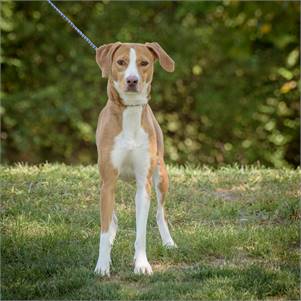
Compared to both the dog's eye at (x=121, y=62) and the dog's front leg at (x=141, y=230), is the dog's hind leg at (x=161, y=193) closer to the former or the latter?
the dog's front leg at (x=141, y=230)

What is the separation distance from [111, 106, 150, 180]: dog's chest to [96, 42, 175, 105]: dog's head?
104 mm

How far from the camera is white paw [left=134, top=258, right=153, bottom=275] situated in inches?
202

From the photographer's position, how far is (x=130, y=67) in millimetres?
5168

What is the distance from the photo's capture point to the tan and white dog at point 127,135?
204 inches

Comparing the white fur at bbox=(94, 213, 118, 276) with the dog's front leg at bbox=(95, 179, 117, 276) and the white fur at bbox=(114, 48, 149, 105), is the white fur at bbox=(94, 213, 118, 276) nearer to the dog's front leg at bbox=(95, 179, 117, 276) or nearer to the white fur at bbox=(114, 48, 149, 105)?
the dog's front leg at bbox=(95, 179, 117, 276)

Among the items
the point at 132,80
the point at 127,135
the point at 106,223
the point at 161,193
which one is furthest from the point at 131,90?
the point at 161,193

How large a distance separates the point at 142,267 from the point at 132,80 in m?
1.25

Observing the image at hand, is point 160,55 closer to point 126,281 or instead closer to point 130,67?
point 130,67

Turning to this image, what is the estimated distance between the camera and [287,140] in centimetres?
1305

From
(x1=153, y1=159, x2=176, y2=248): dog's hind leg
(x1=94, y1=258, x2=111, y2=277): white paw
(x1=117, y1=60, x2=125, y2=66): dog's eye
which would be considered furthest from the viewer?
(x1=153, y1=159, x2=176, y2=248): dog's hind leg

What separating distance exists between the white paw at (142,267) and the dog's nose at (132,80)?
1183 millimetres

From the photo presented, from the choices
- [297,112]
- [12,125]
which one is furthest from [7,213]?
[297,112]

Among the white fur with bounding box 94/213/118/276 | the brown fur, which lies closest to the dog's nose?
the brown fur

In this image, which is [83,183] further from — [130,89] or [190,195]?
[130,89]
